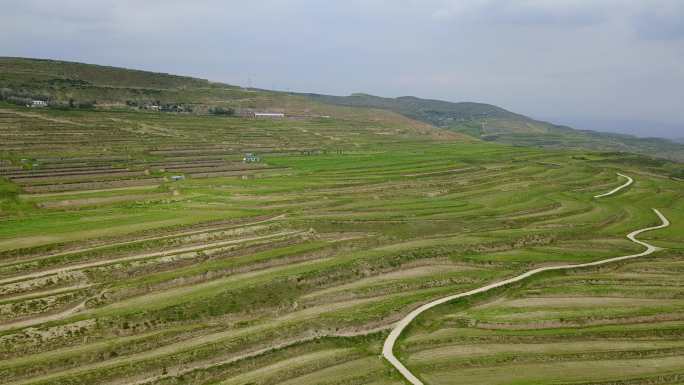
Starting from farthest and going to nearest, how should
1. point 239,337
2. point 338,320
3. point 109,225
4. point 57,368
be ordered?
point 109,225
point 338,320
point 239,337
point 57,368

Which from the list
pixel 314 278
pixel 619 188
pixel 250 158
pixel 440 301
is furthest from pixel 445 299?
pixel 250 158

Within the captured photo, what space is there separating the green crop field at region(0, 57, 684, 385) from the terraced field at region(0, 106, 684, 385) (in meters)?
0.21

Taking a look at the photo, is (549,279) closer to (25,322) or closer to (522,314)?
(522,314)

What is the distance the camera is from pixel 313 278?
50.9m

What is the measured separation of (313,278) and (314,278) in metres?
0.11

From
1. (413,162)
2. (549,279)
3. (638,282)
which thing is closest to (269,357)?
(549,279)

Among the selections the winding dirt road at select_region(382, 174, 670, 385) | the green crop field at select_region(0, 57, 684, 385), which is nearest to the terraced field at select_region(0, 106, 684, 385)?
the green crop field at select_region(0, 57, 684, 385)

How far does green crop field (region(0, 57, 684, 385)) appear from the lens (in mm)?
35938

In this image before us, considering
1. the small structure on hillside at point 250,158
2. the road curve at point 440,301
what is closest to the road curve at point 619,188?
the road curve at point 440,301

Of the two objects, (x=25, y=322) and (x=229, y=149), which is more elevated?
(x=229, y=149)

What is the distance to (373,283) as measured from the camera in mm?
51469

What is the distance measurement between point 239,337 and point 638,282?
42574mm

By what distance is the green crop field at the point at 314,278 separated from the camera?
3594 centimetres

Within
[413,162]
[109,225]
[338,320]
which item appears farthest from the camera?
[413,162]
